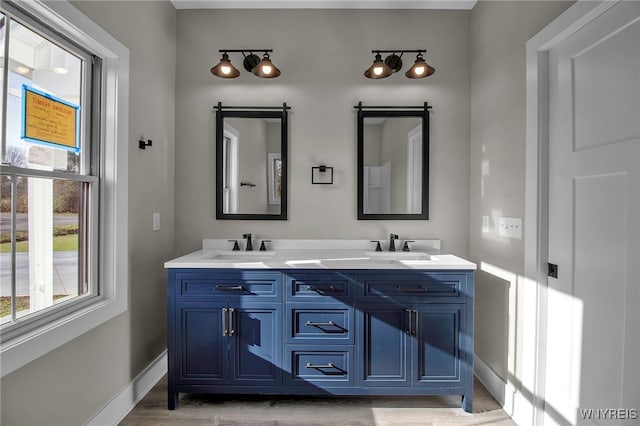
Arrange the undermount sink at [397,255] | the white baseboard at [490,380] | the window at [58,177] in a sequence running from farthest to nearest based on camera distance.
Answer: the undermount sink at [397,255] < the white baseboard at [490,380] < the window at [58,177]

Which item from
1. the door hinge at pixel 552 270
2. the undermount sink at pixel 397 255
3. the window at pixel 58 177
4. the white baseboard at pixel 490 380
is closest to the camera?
the window at pixel 58 177

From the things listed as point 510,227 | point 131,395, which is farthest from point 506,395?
point 131,395

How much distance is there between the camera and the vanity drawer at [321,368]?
1.99 meters

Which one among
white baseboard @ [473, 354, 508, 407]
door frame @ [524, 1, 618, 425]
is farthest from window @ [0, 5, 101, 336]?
white baseboard @ [473, 354, 508, 407]

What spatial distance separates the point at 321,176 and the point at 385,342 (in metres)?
1.32

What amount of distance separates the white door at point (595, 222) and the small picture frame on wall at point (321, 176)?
1451mm

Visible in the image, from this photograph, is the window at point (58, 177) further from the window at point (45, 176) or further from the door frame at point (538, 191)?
the door frame at point (538, 191)

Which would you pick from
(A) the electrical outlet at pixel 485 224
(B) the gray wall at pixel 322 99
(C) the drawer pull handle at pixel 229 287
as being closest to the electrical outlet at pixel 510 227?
(A) the electrical outlet at pixel 485 224

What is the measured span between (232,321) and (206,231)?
0.92 metres

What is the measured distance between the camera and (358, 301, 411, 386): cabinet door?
6.49ft

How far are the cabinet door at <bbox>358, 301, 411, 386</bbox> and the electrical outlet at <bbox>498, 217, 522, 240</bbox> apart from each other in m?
0.80

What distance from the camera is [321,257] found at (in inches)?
88.1

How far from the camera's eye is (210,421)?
1925 millimetres

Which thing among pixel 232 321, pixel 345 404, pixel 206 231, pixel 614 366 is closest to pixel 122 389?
pixel 232 321
